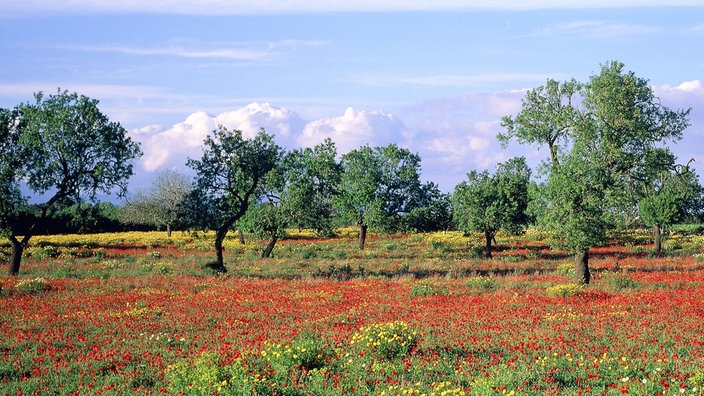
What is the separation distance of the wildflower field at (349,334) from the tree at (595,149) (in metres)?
3.01

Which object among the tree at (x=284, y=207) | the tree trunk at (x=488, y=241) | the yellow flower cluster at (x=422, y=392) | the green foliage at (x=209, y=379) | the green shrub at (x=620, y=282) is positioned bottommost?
the green shrub at (x=620, y=282)

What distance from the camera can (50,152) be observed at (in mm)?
35188

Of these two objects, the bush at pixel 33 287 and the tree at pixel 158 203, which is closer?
the bush at pixel 33 287

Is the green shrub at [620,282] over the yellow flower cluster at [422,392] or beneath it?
beneath

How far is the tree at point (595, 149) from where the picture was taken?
29.8m

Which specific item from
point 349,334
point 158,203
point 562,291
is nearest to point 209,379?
point 349,334

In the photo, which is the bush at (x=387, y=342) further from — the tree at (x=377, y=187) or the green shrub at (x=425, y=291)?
the tree at (x=377, y=187)

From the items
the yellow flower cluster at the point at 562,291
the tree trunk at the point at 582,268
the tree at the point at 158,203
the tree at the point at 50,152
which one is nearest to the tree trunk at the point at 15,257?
the tree at the point at 50,152

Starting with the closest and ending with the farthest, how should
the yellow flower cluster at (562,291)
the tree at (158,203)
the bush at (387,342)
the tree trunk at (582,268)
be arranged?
1. the bush at (387,342)
2. the yellow flower cluster at (562,291)
3. the tree trunk at (582,268)
4. the tree at (158,203)

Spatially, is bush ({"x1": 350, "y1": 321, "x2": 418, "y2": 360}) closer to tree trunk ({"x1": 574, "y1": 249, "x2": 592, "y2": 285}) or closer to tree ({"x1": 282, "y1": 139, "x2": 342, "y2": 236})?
tree trunk ({"x1": 574, "y1": 249, "x2": 592, "y2": 285})

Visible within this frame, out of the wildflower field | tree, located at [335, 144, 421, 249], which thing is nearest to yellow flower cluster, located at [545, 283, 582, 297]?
the wildflower field

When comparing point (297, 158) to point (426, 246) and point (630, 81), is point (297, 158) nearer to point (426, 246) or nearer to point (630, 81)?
point (426, 246)

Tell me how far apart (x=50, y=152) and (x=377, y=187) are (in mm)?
37532

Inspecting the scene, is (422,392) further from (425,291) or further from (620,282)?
(620,282)
